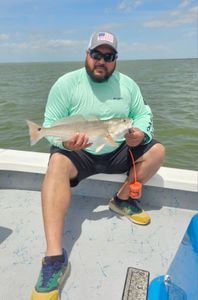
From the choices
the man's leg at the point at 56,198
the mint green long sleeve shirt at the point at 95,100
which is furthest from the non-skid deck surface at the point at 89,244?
the mint green long sleeve shirt at the point at 95,100

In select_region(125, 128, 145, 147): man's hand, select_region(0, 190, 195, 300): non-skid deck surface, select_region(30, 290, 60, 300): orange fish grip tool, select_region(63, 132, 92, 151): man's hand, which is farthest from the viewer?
select_region(125, 128, 145, 147): man's hand

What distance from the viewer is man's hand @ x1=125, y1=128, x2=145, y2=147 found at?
2.57 metres

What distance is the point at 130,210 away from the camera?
2.84 m

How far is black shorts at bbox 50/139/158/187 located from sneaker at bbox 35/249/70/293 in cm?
73

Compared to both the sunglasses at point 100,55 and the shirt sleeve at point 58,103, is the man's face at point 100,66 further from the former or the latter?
the shirt sleeve at point 58,103

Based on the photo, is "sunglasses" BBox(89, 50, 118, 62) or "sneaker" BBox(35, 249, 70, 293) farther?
"sunglasses" BBox(89, 50, 118, 62)

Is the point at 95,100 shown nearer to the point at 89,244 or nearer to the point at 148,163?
the point at 148,163

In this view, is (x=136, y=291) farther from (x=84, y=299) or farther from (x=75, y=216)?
(x=75, y=216)

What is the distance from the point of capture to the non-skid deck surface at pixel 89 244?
212cm

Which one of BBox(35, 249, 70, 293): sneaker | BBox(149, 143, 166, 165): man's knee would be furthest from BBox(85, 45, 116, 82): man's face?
BBox(35, 249, 70, 293): sneaker

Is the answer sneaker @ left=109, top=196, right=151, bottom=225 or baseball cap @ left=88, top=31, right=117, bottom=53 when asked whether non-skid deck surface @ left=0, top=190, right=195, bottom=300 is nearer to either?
sneaker @ left=109, top=196, right=151, bottom=225

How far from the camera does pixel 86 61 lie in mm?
2781

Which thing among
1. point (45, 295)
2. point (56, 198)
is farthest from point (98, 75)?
point (45, 295)

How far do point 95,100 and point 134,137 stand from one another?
1.50 ft
